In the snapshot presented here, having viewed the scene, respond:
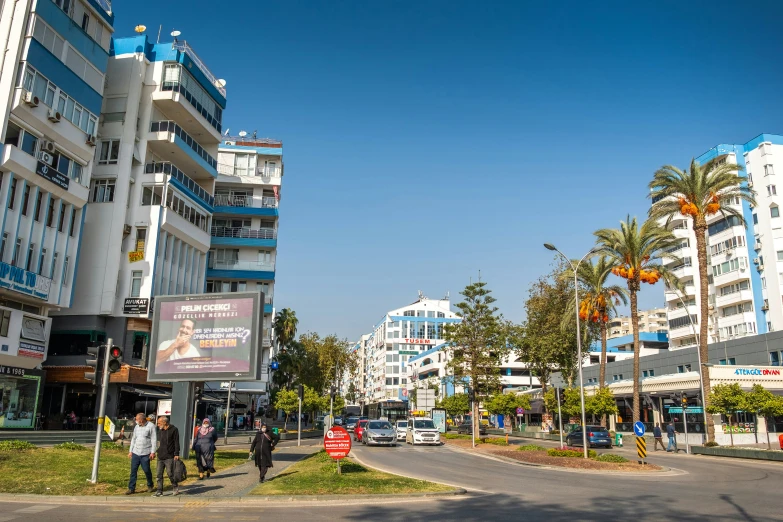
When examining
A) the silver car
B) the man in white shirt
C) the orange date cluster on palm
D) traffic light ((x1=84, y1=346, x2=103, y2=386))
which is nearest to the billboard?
the man in white shirt

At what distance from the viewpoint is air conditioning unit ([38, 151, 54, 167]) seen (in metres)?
36.4

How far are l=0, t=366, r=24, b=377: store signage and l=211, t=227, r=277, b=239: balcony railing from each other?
90.4 ft

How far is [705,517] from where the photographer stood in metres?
12.1

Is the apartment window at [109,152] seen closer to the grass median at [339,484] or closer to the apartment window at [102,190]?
the apartment window at [102,190]

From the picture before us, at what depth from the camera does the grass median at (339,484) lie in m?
15.1

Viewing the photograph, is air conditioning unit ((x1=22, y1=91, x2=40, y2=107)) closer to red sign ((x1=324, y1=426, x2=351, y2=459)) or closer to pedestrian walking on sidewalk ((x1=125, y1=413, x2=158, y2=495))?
pedestrian walking on sidewalk ((x1=125, y1=413, x2=158, y2=495))

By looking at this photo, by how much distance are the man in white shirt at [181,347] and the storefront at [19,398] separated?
669 inches

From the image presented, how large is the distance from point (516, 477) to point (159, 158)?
4082 centimetres

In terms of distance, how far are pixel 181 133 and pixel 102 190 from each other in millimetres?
7857

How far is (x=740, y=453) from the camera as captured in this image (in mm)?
31031

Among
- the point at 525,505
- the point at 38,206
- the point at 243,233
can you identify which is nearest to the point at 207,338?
the point at 525,505

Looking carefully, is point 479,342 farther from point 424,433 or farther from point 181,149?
point 181,149

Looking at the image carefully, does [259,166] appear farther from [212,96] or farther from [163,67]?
[163,67]

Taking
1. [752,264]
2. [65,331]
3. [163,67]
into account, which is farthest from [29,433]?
[752,264]
